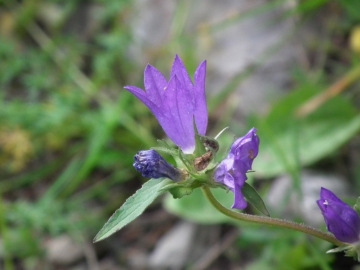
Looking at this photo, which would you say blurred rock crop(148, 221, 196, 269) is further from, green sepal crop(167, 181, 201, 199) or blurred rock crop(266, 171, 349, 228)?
green sepal crop(167, 181, 201, 199)

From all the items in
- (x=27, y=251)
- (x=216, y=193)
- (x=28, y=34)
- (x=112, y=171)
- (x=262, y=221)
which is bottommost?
(x=262, y=221)

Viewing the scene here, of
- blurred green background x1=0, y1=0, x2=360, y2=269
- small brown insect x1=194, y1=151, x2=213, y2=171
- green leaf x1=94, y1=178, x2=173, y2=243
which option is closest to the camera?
green leaf x1=94, y1=178, x2=173, y2=243

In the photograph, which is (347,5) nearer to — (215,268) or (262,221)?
(215,268)

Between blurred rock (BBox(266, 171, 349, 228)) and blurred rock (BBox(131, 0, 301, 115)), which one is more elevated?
blurred rock (BBox(131, 0, 301, 115))

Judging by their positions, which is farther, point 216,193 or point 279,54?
point 279,54

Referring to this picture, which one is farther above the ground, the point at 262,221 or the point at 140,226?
the point at 140,226

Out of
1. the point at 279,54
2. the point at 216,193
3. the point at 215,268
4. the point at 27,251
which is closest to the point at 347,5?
the point at 279,54

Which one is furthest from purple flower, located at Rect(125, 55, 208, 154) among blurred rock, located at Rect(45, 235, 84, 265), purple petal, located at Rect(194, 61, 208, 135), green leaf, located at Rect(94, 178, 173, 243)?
blurred rock, located at Rect(45, 235, 84, 265)
